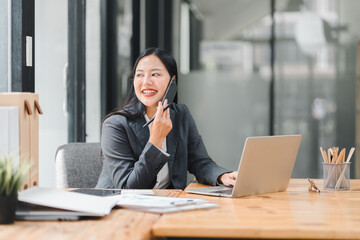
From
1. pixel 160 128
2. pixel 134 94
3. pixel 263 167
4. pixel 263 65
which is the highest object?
pixel 263 65

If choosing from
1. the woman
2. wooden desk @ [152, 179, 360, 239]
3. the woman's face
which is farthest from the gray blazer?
wooden desk @ [152, 179, 360, 239]

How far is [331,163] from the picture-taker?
184 centimetres

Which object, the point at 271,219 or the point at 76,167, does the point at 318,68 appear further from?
the point at 271,219

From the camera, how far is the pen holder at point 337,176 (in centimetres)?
184

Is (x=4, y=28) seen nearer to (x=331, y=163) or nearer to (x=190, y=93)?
(x=331, y=163)

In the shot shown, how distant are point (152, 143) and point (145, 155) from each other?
6cm

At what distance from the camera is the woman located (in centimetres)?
194

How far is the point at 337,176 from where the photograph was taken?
185 centimetres

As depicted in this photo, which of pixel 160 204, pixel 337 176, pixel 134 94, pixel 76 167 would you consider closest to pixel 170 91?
pixel 134 94

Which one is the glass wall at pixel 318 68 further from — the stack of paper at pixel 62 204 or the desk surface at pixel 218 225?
the stack of paper at pixel 62 204

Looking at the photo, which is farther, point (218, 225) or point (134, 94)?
point (134, 94)

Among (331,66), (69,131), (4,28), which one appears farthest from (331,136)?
(4,28)

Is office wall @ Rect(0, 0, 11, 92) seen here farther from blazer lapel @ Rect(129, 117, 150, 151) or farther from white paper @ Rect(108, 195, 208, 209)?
white paper @ Rect(108, 195, 208, 209)

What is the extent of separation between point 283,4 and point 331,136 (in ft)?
4.22
